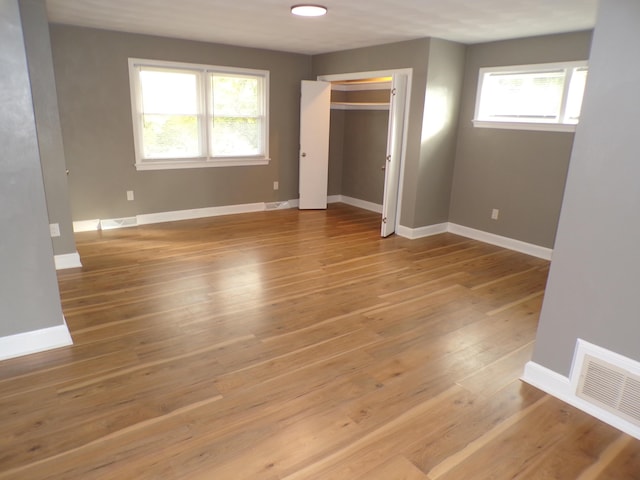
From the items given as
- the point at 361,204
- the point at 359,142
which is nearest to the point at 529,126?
the point at 359,142

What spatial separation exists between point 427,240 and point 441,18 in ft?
8.67

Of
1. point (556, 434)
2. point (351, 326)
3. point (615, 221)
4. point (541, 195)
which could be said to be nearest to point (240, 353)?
point (351, 326)

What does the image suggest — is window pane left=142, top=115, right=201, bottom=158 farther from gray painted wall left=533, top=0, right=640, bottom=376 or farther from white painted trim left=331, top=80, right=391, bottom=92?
gray painted wall left=533, top=0, right=640, bottom=376

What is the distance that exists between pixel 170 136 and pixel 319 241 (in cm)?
258

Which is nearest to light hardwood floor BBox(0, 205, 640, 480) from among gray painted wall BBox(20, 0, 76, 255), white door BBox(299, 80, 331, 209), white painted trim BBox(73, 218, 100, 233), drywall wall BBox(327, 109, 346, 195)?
gray painted wall BBox(20, 0, 76, 255)

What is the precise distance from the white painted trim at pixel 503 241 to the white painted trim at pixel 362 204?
1425mm

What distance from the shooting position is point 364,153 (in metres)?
7.20

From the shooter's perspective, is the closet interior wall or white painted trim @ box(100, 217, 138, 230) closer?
white painted trim @ box(100, 217, 138, 230)

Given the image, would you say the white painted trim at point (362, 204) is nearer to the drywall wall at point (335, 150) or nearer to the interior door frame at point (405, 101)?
the drywall wall at point (335, 150)

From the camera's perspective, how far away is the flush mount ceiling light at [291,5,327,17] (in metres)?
3.65

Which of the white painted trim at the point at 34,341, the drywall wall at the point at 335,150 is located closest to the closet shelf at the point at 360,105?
the drywall wall at the point at 335,150

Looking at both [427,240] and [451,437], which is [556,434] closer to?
[451,437]

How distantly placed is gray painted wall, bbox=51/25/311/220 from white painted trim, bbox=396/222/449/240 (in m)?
2.48

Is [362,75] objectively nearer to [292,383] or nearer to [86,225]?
[86,225]
